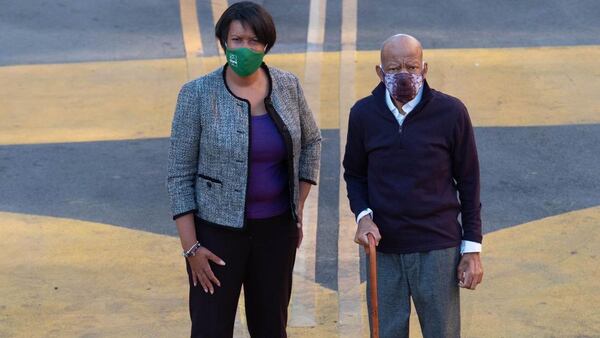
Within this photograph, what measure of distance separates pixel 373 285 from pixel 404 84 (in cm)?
81

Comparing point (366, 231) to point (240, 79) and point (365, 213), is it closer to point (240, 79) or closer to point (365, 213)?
point (365, 213)

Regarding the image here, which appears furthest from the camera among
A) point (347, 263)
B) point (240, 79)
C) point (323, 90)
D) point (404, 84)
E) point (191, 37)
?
point (191, 37)

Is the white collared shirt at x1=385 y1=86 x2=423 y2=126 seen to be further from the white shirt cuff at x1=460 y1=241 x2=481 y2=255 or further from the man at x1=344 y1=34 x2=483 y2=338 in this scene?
the white shirt cuff at x1=460 y1=241 x2=481 y2=255

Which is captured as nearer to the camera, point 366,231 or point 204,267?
point 366,231

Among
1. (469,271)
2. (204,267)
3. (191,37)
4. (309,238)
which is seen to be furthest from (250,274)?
(191,37)

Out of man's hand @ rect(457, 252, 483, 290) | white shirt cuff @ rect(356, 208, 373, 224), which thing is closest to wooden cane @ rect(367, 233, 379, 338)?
white shirt cuff @ rect(356, 208, 373, 224)

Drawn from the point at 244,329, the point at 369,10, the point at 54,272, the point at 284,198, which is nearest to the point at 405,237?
the point at 284,198

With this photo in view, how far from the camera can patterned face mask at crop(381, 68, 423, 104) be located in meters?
4.36

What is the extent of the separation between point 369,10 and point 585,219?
6.37 m

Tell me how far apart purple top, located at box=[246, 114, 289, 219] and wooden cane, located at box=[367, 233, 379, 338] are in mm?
462

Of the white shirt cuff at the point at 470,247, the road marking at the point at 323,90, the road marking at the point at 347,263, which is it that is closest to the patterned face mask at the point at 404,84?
the white shirt cuff at the point at 470,247

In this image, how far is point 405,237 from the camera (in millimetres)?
4484

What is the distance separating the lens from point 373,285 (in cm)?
448

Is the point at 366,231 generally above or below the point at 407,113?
below
